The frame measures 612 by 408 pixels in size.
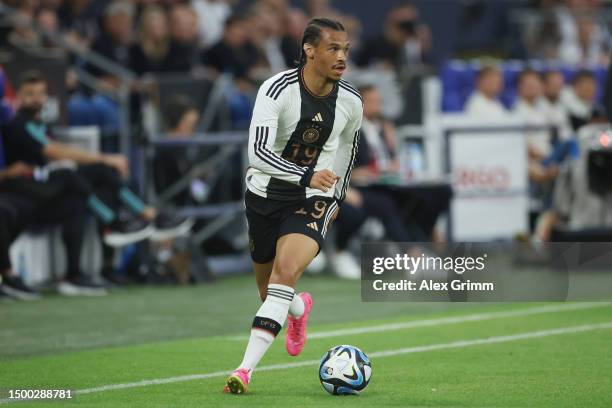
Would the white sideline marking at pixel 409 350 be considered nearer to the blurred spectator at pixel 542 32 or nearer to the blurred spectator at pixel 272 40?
the blurred spectator at pixel 272 40

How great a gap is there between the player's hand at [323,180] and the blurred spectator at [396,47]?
41.7ft

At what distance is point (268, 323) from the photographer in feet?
24.9

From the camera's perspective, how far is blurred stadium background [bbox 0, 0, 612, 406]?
46.9ft

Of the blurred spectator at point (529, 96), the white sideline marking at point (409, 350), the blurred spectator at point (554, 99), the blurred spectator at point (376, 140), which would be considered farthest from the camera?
the blurred spectator at point (554, 99)

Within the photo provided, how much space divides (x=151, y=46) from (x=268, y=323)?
392 inches

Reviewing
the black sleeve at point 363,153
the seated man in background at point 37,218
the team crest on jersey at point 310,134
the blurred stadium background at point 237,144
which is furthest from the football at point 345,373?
the black sleeve at point 363,153

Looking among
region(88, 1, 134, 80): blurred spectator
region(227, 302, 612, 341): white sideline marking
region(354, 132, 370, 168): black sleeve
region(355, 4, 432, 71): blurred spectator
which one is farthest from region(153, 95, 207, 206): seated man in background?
region(355, 4, 432, 71): blurred spectator

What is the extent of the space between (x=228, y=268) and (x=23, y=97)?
3.73m

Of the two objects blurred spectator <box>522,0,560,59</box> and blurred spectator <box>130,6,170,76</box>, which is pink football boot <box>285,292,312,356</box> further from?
blurred spectator <box>522,0,560,59</box>

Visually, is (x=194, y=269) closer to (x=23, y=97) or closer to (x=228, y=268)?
(x=228, y=268)

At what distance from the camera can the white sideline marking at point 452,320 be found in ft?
35.2

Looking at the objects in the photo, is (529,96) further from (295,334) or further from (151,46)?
(295,334)

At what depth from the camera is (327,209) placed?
26.7 ft

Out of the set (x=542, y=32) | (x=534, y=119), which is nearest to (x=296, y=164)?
(x=534, y=119)
